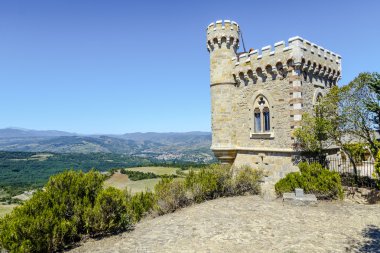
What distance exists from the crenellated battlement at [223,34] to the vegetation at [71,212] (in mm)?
10537

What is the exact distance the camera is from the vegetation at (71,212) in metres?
8.53

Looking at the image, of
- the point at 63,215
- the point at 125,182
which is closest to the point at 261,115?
the point at 63,215

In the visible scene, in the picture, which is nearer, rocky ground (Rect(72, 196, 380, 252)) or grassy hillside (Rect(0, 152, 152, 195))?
rocky ground (Rect(72, 196, 380, 252))

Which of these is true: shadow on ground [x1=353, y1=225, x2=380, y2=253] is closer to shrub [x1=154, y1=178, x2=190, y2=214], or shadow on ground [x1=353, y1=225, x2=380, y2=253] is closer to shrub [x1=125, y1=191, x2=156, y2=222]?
shrub [x1=154, y1=178, x2=190, y2=214]

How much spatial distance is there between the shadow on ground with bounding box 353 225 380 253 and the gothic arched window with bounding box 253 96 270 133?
879 centimetres

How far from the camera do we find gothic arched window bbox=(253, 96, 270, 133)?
56.9 feet

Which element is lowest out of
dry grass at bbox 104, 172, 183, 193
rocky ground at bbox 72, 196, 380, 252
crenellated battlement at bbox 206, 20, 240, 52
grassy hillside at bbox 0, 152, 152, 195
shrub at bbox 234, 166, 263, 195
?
grassy hillside at bbox 0, 152, 152, 195

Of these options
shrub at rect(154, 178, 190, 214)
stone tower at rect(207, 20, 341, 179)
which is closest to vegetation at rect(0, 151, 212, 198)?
stone tower at rect(207, 20, 341, 179)

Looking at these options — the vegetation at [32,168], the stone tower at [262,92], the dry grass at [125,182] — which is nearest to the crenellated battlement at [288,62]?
the stone tower at [262,92]

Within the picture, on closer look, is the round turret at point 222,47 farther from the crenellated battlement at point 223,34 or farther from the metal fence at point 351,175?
the metal fence at point 351,175

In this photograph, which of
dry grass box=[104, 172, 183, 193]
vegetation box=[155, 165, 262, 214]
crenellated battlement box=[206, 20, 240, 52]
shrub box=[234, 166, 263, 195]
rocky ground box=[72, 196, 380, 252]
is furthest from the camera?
dry grass box=[104, 172, 183, 193]

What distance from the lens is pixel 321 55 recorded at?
17.6 metres

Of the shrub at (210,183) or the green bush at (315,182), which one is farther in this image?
the shrub at (210,183)

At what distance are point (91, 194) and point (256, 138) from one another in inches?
434
